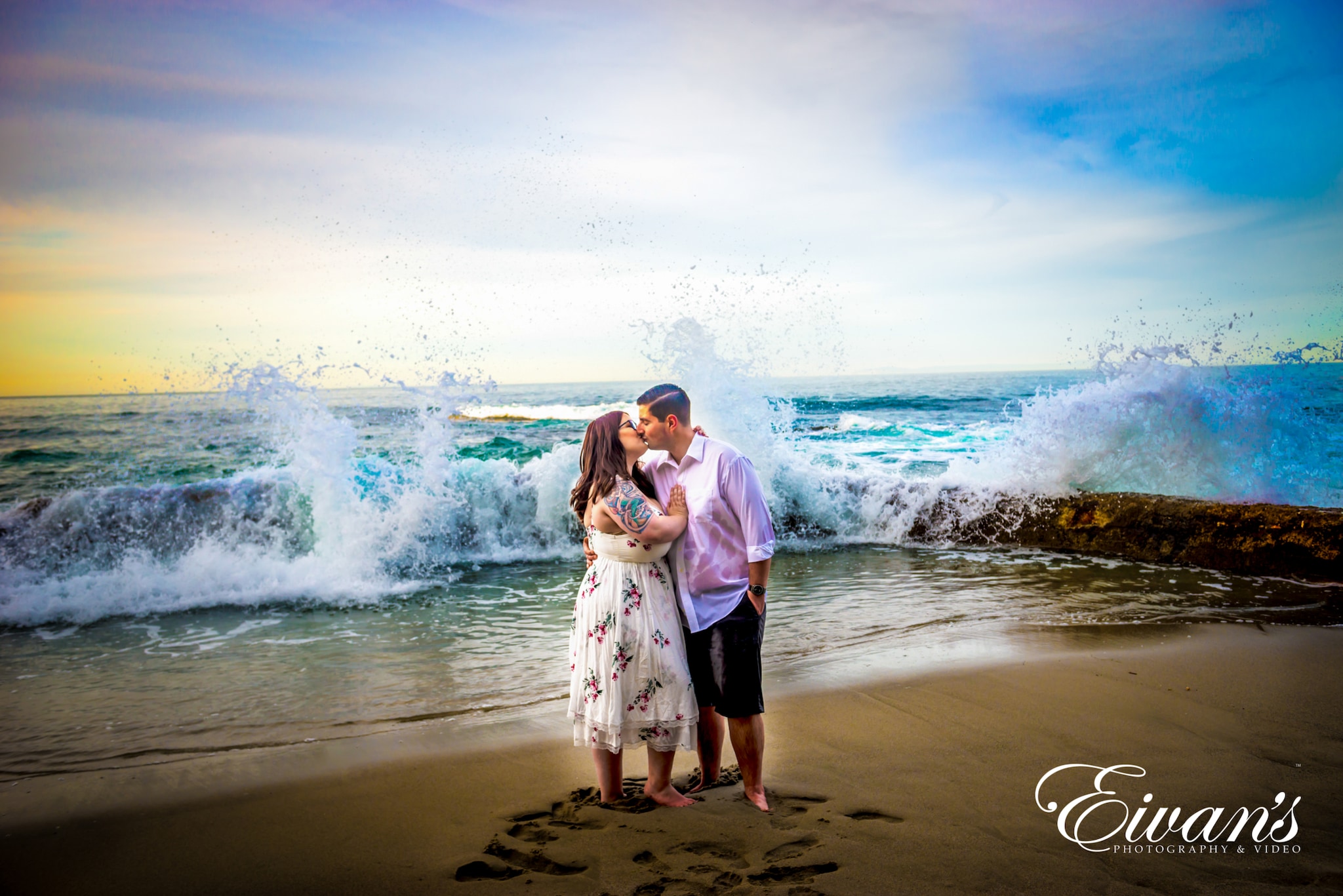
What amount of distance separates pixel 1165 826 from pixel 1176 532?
644cm

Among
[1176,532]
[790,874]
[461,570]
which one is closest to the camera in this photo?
[790,874]

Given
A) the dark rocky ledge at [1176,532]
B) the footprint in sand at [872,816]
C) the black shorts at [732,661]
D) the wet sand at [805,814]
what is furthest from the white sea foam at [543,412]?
the footprint in sand at [872,816]

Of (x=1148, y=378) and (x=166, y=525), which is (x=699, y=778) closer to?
(x=166, y=525)

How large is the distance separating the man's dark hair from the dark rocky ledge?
24.2 feet

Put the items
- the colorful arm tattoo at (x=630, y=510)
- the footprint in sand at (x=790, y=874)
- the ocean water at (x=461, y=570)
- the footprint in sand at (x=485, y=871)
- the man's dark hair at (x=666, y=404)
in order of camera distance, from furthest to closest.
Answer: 1. the ocean water at (x=461, y=570)
2. the man's dark hair at (x=666, y=404)
3. the colorful arm tattoo at (x=630, y=510)
4. the footprint in sand at (x=485, y=871)
5. the footprint in sand at (x=790, y=874)

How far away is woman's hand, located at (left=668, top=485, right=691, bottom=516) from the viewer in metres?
3.47

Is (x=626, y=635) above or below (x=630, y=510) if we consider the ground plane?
below

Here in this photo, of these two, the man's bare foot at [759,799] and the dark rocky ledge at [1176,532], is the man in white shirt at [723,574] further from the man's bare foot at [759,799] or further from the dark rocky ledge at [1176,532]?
the dark rocky ledge at [1176,532]

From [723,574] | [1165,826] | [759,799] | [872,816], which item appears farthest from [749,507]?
[1165,826]

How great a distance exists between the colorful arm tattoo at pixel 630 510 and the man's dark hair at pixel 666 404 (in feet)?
1.35

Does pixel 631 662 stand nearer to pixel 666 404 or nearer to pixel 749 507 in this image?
pixel 749 507

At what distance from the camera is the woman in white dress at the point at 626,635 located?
11.0ft

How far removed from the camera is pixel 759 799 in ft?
11.0

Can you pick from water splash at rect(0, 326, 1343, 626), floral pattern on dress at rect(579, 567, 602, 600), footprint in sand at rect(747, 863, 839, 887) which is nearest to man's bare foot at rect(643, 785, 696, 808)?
footprint in sand at rect(747, 863, 839, 887)
